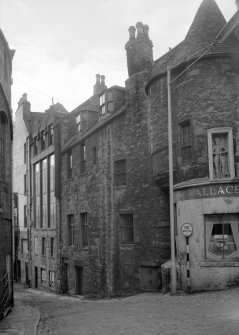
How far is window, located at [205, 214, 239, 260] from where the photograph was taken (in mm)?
15305

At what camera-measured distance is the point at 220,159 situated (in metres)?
16.0

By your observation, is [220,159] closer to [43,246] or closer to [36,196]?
[43,246]

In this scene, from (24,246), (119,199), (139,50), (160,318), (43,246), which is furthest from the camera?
(24,246)

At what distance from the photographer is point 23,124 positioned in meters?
39.7

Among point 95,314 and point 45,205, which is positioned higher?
point 45,205

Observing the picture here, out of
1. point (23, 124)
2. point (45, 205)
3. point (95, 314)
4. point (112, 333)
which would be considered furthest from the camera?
point (23, 124)

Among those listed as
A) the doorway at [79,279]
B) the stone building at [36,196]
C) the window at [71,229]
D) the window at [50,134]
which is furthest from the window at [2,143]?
the window at [50,134]

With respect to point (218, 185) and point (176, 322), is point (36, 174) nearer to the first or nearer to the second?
point (218, 185)

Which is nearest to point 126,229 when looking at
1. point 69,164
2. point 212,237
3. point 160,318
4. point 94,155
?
point 94,155

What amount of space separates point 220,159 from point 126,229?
7352mm

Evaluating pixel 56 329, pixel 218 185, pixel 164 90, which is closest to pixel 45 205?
pixel 164 90

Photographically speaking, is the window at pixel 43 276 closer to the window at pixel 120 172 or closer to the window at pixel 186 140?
Result: the window at pixel 120 172

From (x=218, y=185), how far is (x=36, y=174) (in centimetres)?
2258

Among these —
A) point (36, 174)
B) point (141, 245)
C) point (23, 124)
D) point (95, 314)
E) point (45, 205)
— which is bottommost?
point (95, 314)
